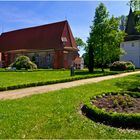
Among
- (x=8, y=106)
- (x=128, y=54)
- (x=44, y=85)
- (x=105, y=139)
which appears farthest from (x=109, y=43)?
(x=105, y=139)

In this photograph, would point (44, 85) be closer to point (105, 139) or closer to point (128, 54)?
point (105, 139)

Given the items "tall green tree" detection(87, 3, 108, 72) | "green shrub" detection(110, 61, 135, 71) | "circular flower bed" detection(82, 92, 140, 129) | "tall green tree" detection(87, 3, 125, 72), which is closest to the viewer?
"circular flower bed" detection(82, 92, 140, 129)

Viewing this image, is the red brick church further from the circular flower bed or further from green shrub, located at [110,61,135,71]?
the circular flower bed

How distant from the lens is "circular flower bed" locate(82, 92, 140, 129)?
8.72 metres

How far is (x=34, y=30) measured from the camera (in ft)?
179

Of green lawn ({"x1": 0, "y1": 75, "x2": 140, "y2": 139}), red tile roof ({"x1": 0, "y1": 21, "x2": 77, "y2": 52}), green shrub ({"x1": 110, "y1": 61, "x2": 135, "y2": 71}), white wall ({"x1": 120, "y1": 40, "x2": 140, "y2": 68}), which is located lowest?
green lawn ({"x1": 0, "y1": 75, "x2": 140, "y2": 139})

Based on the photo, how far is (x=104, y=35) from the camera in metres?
35.4

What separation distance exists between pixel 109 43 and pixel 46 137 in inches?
1145

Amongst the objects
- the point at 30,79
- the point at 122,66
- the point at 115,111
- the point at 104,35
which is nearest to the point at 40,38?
the point at 104,35

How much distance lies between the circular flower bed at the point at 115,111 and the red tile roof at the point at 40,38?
37203 mm

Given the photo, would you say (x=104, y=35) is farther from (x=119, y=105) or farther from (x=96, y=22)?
(x=119, y=105)

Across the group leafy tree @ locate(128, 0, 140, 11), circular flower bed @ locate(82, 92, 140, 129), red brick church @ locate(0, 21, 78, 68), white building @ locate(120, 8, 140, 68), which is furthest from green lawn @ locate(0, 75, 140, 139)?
white building @ locate(120, 8, 140, 68)

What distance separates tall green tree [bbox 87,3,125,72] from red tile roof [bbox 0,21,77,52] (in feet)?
41.9

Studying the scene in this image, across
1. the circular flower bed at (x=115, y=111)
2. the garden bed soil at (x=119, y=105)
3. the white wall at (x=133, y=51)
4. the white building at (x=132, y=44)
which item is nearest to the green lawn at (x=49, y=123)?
the circular flower bed at (x=115, y=111)
